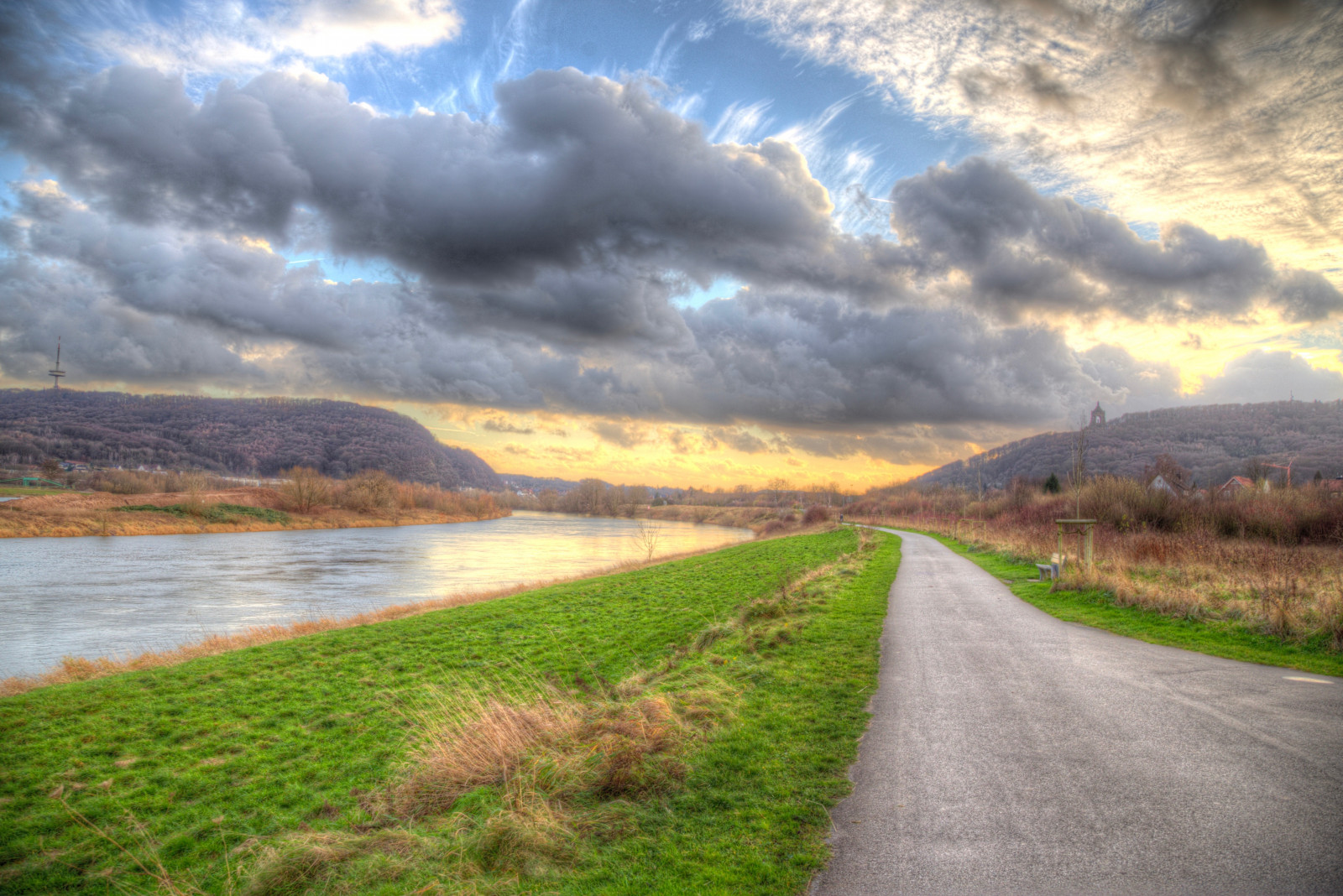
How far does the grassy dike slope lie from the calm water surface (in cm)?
809

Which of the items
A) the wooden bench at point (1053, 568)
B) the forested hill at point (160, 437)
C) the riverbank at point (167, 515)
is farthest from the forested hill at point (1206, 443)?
the forested hill at point (160, 437)

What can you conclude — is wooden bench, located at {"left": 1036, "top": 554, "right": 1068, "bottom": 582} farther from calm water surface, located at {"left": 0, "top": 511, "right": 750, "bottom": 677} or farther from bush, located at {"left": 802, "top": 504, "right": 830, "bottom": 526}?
bush, located at {"left": 802, "top": 504, "right": 830, "bottom": 526}

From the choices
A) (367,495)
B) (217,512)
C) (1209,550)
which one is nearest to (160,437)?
(367,495)

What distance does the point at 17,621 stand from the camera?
67.6ft

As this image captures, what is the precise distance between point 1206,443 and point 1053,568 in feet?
314

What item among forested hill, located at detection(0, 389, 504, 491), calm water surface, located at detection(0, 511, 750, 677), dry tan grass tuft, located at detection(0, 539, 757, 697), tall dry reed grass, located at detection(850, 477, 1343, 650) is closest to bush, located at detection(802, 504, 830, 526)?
calm water surface, located at detection(0, 511, 750, 677)

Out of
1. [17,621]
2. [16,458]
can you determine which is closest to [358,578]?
[17,621]

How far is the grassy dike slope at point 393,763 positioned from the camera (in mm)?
4703

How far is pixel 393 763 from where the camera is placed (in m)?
8.34

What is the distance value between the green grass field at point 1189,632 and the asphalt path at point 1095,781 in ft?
2.81

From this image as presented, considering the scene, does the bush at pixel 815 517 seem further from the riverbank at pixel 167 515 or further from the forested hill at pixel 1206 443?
the riverbank at pixel 167 515

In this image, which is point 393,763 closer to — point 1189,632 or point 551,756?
point 551,756

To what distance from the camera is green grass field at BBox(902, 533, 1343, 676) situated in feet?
30.8

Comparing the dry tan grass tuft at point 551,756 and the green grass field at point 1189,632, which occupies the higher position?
the green grass field at point 1189,632
